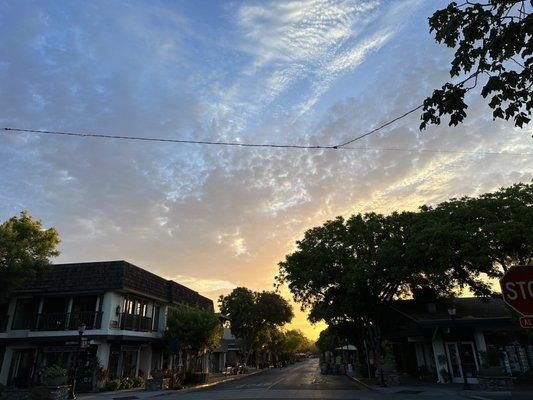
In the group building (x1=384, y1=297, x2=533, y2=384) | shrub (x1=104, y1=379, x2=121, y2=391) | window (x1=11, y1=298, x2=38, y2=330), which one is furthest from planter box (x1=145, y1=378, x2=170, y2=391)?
building (x1=384, y1=297, x2=533, y2=384)

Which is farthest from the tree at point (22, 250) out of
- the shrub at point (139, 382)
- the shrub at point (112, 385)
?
the shrub at point (139, 382)

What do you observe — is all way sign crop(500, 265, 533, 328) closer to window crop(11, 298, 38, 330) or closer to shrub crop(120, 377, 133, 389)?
shrub crop(120, 377, 133, 389)

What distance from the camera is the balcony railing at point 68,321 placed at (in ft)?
88.5

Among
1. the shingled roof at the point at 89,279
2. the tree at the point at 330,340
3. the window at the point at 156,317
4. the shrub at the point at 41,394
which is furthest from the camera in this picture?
the tree at the point at 330,340

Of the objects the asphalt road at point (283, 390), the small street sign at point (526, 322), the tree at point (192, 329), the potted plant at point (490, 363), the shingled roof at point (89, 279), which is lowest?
the asphalt road at point (283, 390)

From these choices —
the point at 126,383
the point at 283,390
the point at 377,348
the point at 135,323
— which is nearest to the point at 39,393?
the point at 126,383

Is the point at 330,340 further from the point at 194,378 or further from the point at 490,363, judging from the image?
the point at 490,363

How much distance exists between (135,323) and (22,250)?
33.6 ft

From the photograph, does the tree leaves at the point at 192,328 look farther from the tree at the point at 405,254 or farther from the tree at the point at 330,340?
the tree at the point at 330,340

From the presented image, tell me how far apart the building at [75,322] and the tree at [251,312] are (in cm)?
3211

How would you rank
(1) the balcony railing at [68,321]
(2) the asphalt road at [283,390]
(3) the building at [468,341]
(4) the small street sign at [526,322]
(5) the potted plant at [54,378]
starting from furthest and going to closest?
(1) the balcony railing at [68,321] < (3) the building at [468,341] < (2) the asphalt road at [283,390] < (5) the potted plant at [54,378] < (4) the small street sign at [526,322]

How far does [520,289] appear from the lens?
4.20 meters

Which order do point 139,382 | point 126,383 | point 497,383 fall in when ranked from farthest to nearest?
point 139,382 → point 126,383 → point 497,383

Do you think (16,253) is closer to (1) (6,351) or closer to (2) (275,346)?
(1) (6,351)
